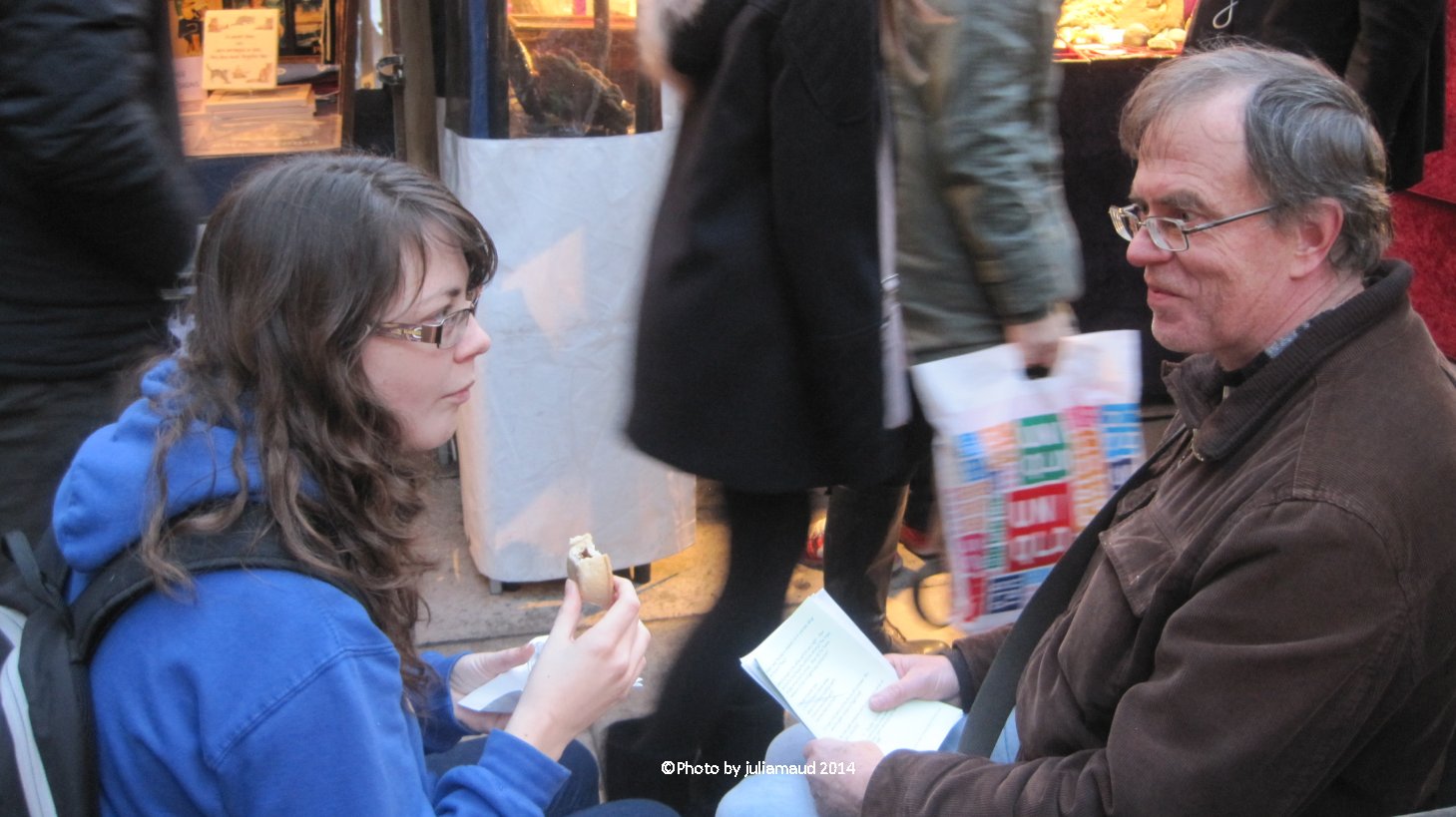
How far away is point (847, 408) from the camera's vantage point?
6.93 ft

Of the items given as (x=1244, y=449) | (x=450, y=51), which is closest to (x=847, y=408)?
(x=1244, y=449)

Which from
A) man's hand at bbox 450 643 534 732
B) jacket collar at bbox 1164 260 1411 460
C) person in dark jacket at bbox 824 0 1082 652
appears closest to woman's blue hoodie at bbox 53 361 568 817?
man's hand at bbox 450 643 534 732

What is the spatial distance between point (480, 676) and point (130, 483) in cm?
76

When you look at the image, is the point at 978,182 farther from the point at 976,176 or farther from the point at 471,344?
the point at 471,344

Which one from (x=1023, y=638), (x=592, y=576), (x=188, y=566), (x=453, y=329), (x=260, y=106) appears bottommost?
(x=1023, y=638)

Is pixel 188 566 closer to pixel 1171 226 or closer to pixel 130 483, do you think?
pixel 130 483

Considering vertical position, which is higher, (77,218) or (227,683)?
(77,218)

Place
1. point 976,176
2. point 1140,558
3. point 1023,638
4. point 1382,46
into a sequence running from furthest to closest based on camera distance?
point 1382,46, point 976,176, point 1023,638, point 1140,558

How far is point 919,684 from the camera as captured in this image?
1953 mm

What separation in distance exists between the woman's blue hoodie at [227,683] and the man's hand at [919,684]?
0.84 m

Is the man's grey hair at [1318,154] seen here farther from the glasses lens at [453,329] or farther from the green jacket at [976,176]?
the glasses lens at [453,329]

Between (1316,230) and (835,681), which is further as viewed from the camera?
(835,681)

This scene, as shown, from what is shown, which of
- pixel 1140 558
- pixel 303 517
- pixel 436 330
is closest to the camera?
pixel 303 517

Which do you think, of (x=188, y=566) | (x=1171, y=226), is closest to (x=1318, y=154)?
(x=1171, y=226)
